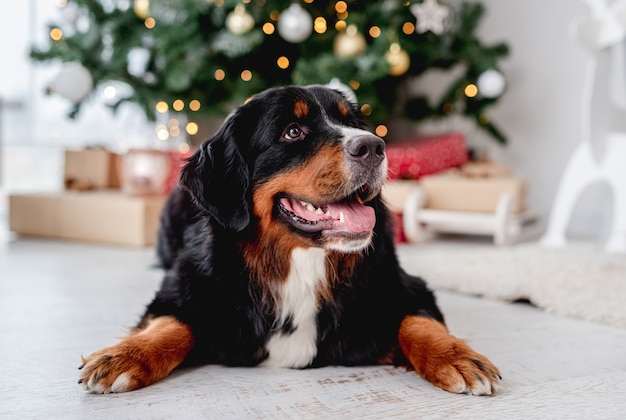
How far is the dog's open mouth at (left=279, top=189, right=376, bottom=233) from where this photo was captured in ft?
5.20

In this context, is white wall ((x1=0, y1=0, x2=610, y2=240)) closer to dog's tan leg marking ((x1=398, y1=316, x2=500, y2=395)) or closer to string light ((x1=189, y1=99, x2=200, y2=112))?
string light ((x1=189, y1=99, x2=200, y2=112))

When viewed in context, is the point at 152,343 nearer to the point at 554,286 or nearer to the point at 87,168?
the point at 554,286

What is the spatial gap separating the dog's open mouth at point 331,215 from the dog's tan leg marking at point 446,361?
1.02 feet

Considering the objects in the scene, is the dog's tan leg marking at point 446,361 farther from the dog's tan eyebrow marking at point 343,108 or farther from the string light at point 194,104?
the string light at point 194,104

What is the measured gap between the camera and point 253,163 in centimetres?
167

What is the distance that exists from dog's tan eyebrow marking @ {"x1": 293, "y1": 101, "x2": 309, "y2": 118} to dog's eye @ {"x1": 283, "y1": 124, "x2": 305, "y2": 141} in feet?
0.11

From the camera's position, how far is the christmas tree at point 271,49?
4.02m

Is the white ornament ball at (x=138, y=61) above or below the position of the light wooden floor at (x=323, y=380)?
above

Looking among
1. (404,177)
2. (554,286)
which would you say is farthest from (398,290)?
(404,177)

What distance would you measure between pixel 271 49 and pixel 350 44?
2.43ft

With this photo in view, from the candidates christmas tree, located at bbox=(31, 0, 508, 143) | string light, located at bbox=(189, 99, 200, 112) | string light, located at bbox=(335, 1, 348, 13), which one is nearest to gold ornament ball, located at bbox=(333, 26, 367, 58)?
christmas tree, located at bbox=(31, 0, 508, 143)

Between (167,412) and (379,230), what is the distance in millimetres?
733

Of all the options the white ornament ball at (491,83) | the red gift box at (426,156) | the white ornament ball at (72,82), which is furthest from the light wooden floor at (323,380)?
the white ornament ball at (491,83)

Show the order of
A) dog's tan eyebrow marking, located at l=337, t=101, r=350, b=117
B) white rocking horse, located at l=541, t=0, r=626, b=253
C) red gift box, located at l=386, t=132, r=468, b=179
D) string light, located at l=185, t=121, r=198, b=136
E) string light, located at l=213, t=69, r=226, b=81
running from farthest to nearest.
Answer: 1. string light, located at l=185, t=121, r=198, b=136
2. string light, located at l=213, t=69, r=226, b=81
3. red gift box, located at l=386, t=132, r=468, b=179
4. white rocking horse, located at l=541, t=0, r=626, b=253
5. dog's tan eyebrow marking, located at l=337, t=101, r=350, b=117
